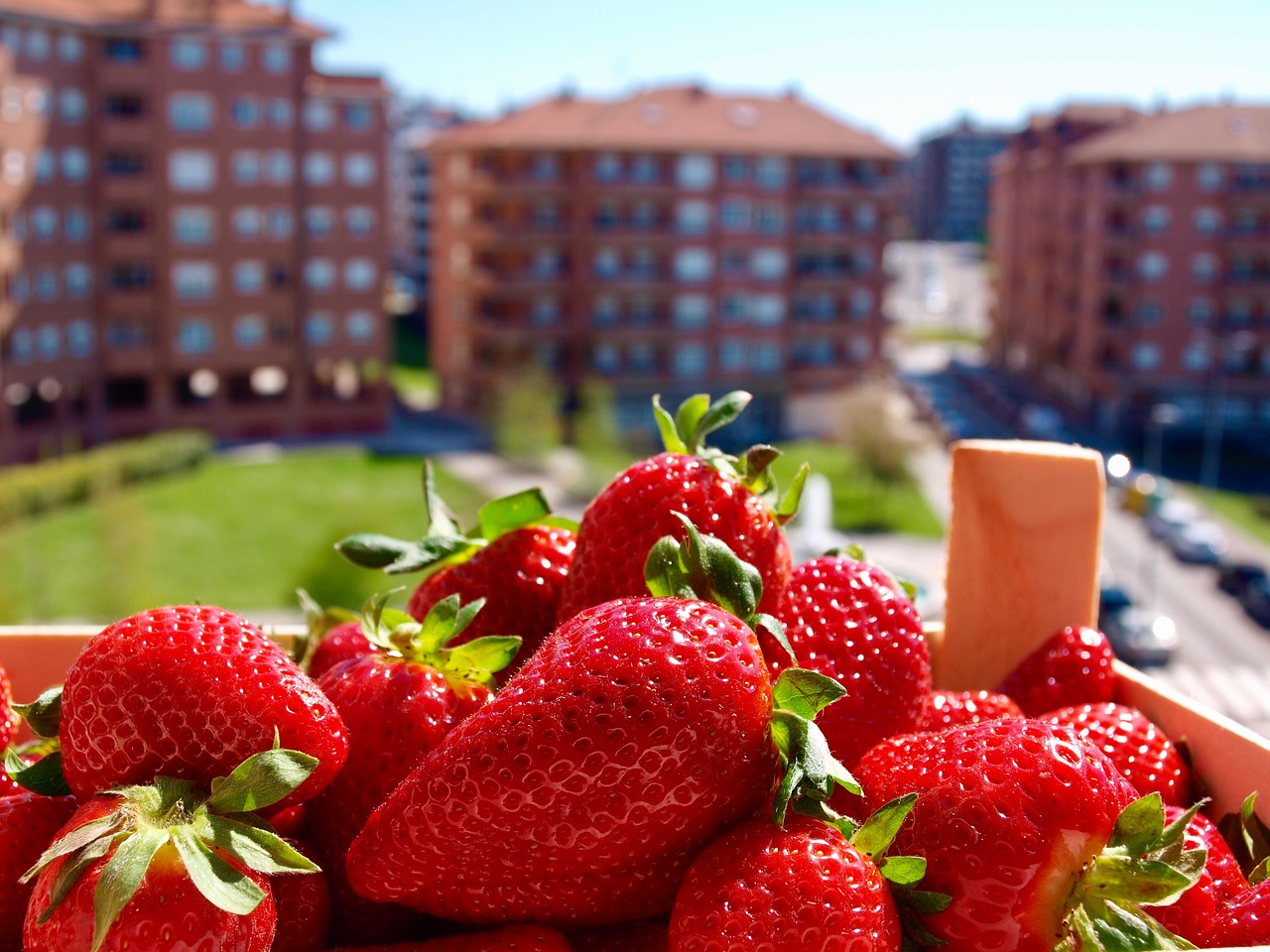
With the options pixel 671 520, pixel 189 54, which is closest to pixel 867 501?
pixel 189 54

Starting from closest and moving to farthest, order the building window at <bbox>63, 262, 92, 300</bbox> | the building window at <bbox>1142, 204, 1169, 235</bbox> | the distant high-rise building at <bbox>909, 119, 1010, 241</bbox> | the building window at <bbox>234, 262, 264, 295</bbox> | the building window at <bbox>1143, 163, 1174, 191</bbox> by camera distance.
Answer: the building window at <bbox>63, 262, 92, 300</bbox>
the building window at <bbox>234, 262, 264, 295</bbox>
the building window at <bbox>1143, 163, 1174, 191</bbox>
the building window at <bbox>1142, 204, 1169, 235</bbox>
the distant high-rise building at <bbox>909, 119, 1010, 241</bbox>

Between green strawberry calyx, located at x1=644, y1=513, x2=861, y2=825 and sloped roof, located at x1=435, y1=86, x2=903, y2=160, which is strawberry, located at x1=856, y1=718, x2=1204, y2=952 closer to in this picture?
green strawberry calyx, located at x1=644, y1=513, x2=861, y2=825

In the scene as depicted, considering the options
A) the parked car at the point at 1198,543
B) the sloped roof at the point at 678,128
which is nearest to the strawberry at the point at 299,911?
the parked car at the point at 1198,543

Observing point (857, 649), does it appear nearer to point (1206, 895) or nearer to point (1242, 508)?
point (1206, 895)

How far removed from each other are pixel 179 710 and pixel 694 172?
49002 mm

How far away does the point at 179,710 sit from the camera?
1.84 m

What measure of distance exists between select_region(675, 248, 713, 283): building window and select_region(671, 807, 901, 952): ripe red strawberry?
4906 cm

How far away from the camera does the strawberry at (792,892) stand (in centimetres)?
164

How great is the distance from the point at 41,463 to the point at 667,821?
44038mm

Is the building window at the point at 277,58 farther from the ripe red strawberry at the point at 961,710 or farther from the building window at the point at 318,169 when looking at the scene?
the ripe red strawberry at the point at 961,710

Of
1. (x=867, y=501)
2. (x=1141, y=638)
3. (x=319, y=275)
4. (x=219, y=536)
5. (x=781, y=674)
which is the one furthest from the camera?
(x=319, y=275)

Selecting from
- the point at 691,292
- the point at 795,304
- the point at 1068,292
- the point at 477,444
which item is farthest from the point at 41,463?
the point at 1068,292

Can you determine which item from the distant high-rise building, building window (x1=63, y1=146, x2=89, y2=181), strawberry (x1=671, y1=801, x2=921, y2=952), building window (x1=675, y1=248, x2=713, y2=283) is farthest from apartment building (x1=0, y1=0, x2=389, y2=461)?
the distant high-rise building

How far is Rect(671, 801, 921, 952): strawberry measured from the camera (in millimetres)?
1642
